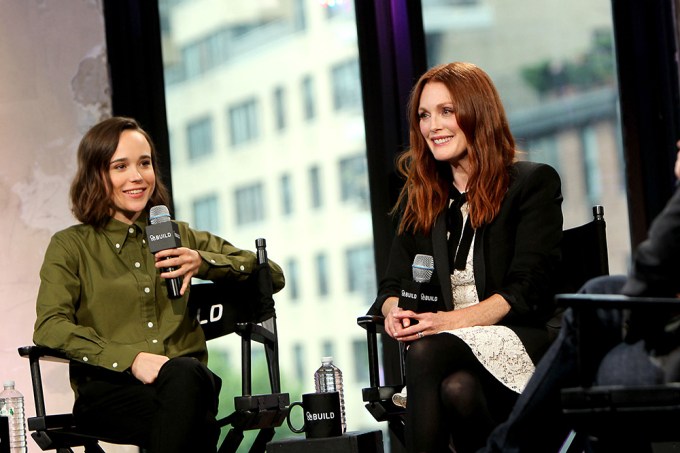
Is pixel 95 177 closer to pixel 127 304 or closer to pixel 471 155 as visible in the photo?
pixel 127 304

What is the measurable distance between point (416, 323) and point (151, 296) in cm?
95

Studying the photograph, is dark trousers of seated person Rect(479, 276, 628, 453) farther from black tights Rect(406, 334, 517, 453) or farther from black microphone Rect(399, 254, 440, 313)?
black microphone Rect(399, 254, 440, 313)

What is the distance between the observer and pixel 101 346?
3.13 metres

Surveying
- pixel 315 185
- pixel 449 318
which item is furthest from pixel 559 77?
pixel 449 318

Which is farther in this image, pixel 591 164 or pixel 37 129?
pixel 591 164

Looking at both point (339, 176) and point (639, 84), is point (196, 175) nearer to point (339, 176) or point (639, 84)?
point (339, 176)

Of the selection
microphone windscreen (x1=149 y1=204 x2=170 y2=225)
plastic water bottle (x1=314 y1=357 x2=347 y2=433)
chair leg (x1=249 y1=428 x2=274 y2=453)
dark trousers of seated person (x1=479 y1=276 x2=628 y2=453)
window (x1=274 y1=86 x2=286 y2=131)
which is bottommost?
chair leg (x1=249 y1=428 x2=274 y2=453)

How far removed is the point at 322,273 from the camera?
4410mm

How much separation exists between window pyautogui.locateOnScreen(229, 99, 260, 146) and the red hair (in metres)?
1.34

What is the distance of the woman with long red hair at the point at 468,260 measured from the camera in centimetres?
263

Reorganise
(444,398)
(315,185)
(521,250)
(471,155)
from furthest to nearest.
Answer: (315,185) < (471,155) < (521,250) < (444,398)

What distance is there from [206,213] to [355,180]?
2.14 feet

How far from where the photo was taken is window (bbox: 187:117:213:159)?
4465 mm

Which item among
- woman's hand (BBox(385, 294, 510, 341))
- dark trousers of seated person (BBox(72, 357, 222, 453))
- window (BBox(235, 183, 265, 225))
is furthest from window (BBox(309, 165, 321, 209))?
woman's hand (BBox(385, 294, 510, 341))
